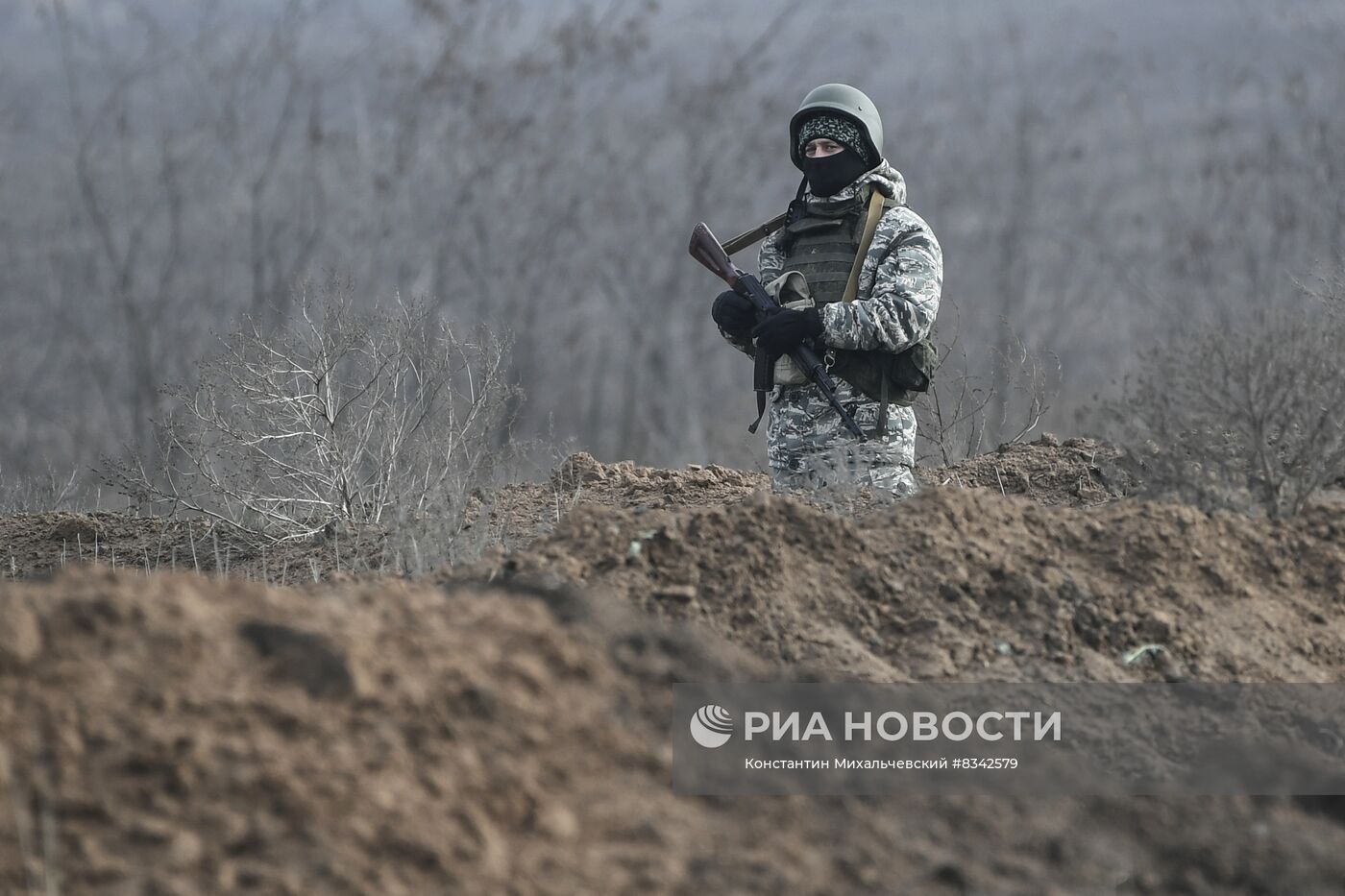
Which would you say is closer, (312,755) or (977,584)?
(312,755)

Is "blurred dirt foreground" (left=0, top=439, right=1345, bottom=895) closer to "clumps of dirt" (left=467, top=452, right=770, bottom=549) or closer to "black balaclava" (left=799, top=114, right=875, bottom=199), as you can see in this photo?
"black balaclava" (left=799, top=114, right=875, bottom=199)

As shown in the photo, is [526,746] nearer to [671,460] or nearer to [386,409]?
[386,409]

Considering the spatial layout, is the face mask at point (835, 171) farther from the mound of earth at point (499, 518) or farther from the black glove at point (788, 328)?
the mound of earth at point (499, 518)

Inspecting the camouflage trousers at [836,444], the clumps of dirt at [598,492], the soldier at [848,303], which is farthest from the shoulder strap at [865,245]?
the clumps of dirt at [598,492]

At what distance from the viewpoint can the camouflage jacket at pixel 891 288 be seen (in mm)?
5031

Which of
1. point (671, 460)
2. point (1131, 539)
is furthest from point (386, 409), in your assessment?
point (671, 460)

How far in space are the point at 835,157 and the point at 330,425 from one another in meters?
2.53

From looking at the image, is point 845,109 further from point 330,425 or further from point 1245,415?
point 330,425

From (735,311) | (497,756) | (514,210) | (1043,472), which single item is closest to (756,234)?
(735,311)

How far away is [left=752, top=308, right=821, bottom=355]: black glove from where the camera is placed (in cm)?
508

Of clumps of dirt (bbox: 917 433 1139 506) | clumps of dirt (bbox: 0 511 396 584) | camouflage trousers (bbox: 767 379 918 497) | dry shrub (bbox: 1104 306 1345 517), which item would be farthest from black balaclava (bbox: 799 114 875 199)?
clumps of dirt (bbox: 0 511 396 584)

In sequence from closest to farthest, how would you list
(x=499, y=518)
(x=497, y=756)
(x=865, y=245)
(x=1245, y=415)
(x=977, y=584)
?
(x=497, y=756) < (x=977, y=584) < (x=1245, y=415) < (x=865, y=245) < (x=499, y=518)

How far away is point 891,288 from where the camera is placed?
508cm

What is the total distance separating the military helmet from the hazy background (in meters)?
15.1
